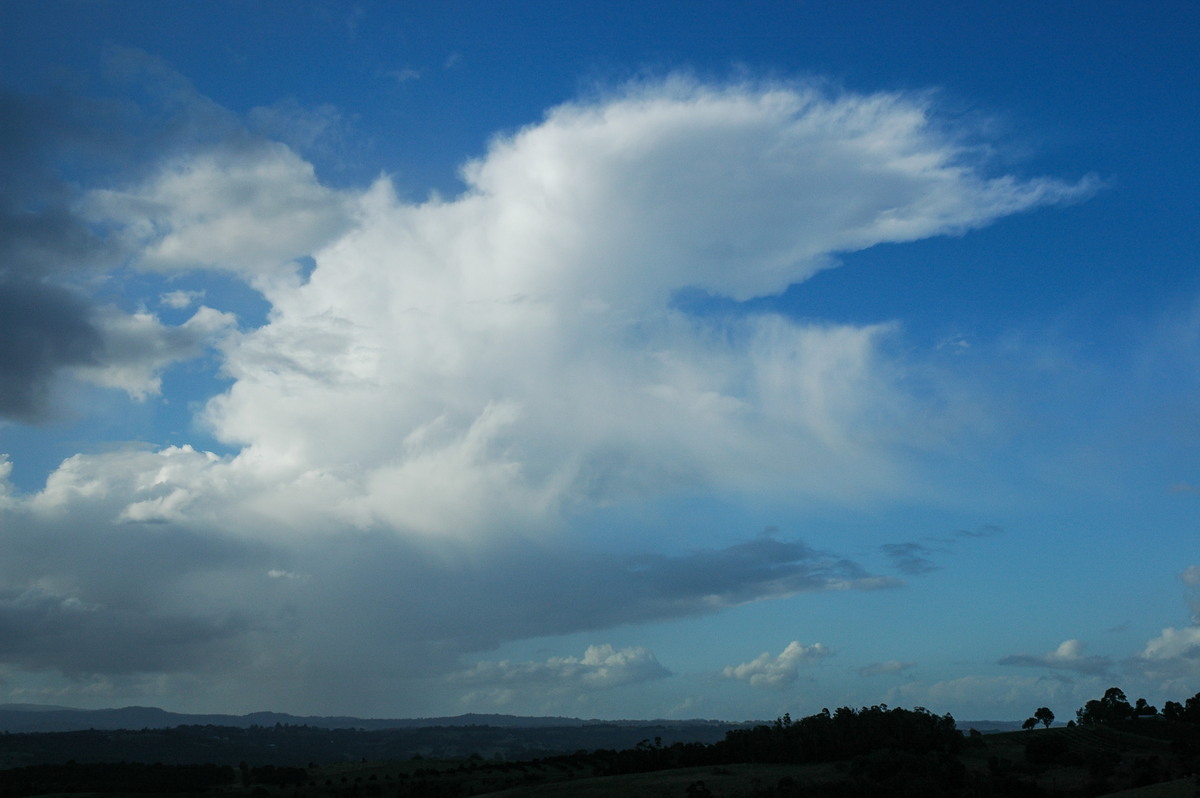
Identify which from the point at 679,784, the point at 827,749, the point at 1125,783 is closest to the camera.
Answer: the point at 1125,783

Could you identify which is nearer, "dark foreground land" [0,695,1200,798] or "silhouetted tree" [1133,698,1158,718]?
"dark foreground land" [0,695,1200,798]

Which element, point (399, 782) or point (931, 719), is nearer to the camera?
point (931, 719)

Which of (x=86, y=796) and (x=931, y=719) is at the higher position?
(x=931, y=719)

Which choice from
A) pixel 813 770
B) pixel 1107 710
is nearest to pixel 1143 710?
pixel 1107 710

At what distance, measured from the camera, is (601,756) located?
574 ft

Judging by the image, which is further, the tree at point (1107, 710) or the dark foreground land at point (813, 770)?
the tree at point (1107, 710)

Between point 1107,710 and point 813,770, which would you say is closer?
point 813,770

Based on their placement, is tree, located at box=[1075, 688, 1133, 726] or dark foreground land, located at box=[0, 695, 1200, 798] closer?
dark foreground land, located at box=[0, 695, 1200, 798]

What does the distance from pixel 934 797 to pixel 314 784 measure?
120542mm

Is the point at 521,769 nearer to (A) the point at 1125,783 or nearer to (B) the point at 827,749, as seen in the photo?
(B) the point at 827,749

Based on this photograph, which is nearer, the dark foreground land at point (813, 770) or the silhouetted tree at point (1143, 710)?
the dark foreground land at point (813, 770)

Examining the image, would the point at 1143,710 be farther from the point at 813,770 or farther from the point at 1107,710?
the point at 813,770

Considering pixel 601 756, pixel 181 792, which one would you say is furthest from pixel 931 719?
pixel 181 792

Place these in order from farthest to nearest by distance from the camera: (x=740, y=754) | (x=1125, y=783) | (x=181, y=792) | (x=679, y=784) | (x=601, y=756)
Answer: (x=601, y=756), (x=181, y=792), (x=740, y=754), (x=679, y=784), (x=1125, y=783)
